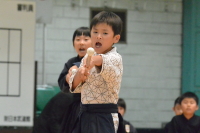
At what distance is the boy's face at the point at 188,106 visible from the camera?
5.94m

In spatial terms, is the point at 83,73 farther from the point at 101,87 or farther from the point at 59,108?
the point at 59,108

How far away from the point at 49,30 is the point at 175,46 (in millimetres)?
2293

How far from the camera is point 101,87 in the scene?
2.90 m

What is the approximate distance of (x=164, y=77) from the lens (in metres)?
8.16

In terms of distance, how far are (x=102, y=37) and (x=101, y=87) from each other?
0.32 m

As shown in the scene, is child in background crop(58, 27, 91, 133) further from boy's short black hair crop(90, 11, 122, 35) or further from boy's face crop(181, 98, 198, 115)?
boy's face crop(181, 98, 198, 115)

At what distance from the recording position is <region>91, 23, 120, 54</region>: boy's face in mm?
2906

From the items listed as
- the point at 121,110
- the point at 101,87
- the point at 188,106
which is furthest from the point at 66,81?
the point at 121,110

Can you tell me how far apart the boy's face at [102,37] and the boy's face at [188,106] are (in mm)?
3254

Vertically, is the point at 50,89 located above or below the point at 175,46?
below

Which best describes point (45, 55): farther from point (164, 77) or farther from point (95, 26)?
point (95, 26)

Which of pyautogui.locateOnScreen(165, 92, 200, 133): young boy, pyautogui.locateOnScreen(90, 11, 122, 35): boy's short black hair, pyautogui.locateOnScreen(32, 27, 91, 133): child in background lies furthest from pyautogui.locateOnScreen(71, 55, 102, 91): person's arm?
pyautogui.locateOnScreen(165, 92, 200, 133): young boy

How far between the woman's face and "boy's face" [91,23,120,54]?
0.89 metres

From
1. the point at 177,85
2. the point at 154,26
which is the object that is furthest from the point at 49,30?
the point at 177,85
